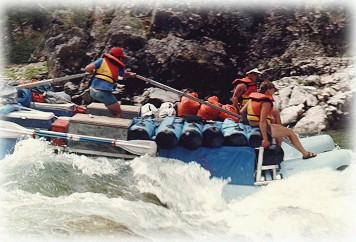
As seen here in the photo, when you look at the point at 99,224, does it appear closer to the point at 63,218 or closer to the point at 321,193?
the point at 63,218

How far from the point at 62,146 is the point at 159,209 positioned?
193 centimetres

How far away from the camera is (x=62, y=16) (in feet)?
51.4

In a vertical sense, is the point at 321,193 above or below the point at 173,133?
below

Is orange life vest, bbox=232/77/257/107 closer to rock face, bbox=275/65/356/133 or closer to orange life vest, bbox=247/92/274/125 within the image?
orange life vest, bbox=247/92/274/125

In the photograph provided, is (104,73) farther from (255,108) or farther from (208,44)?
(208,44)

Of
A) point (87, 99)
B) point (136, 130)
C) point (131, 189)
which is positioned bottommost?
point (87, 99)

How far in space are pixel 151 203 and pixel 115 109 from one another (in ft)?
6.40

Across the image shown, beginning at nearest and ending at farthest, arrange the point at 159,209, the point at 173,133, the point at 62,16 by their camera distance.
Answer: the point at 159,209
the point at 173,133
the point at 62,16

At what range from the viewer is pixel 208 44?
1401cm

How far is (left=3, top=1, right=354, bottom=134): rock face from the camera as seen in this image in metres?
13.5

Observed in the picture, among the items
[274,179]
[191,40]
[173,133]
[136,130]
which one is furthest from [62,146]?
[191,40]

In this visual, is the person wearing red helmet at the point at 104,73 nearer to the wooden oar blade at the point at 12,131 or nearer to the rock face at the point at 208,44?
the wooden oar blade at the point at 12,131

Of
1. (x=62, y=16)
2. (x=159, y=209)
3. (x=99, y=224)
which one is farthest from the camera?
(x=62, y=16)

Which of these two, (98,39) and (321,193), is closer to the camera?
(321,193)
